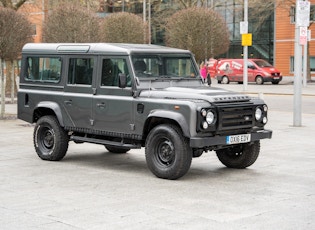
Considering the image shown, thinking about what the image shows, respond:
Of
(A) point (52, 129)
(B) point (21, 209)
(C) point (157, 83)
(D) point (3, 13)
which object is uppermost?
(D) point (3, 13)

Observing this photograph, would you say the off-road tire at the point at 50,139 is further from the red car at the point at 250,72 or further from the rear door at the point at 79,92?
the red car at the point at 250,72

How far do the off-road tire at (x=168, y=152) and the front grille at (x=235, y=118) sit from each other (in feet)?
2.00

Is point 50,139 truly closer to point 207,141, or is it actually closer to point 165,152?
point 165,152

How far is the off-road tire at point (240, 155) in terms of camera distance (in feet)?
33.9

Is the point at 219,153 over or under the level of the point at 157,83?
under

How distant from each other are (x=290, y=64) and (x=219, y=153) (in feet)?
155

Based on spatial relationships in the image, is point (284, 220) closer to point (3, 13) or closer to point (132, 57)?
point (132, 57)

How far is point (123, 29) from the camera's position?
2583 centimetres

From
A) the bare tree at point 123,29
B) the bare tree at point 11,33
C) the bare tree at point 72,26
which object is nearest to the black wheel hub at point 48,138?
the bare tree at point 11,33

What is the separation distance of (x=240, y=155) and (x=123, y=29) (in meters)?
16.1

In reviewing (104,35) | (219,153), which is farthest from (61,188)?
(104,35)

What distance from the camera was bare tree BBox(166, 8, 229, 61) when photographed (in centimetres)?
2464

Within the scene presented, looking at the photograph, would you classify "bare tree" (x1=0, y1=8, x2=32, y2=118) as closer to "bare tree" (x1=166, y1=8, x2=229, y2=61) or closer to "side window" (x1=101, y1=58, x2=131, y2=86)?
"bare tree" (x1=166, y1=8, x2=229, y2=61)

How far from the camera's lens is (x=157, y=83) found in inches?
407
